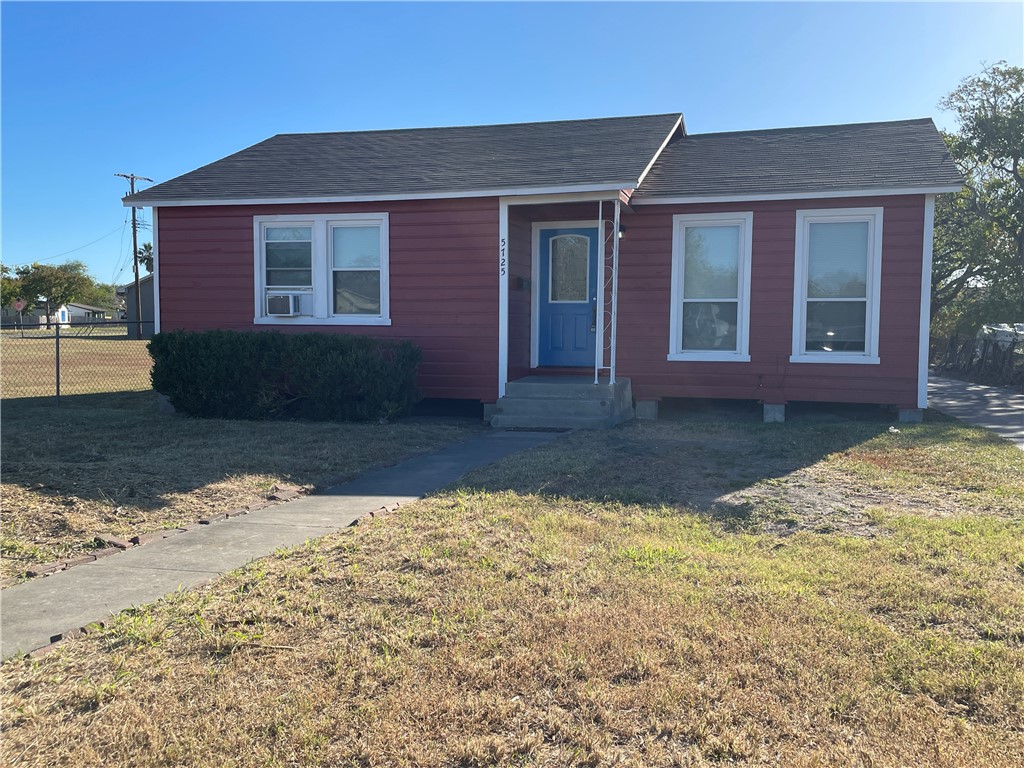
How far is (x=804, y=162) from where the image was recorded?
1118 cm

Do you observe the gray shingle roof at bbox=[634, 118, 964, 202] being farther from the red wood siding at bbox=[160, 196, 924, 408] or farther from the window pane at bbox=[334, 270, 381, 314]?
the window pane at bbox=[334, 270, 381, 314]

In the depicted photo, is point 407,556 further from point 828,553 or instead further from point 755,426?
point 755,426

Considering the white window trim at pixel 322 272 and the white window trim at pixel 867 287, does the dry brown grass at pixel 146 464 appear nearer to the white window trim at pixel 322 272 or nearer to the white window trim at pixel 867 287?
the white window trim at pixel 322 272

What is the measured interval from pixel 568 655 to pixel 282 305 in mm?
9380

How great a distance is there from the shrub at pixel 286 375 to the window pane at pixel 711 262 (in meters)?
3.80

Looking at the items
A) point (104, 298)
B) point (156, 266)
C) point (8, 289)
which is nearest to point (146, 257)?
point (8, 289)

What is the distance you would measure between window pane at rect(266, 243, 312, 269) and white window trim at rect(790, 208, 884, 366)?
6716 mm

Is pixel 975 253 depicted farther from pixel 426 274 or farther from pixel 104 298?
pixel 104 298

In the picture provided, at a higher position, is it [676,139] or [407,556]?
[676,139]

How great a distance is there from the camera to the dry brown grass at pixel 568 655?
2703 mm

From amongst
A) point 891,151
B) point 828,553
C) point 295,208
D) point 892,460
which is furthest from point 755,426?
point 295,208

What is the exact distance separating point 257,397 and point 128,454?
2.87 m

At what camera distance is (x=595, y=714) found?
287cm

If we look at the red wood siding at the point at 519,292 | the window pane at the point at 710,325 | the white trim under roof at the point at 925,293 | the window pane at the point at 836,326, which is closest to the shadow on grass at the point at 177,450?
the red wood siding at the point at 519,292
